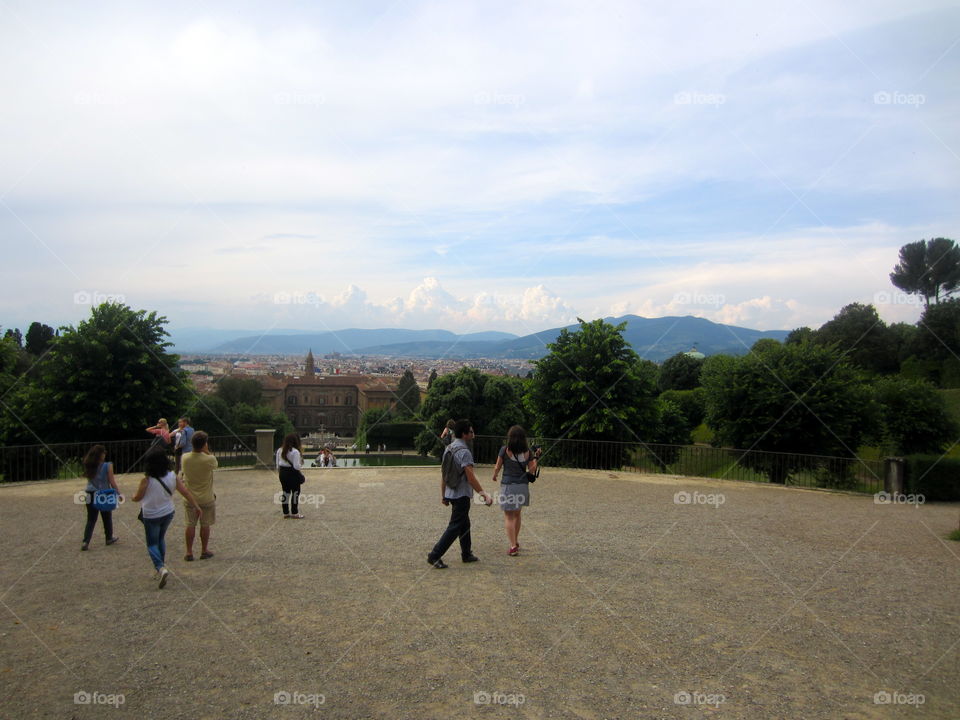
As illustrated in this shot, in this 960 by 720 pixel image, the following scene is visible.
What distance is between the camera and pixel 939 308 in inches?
2362

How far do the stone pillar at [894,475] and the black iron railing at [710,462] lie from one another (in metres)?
0.51

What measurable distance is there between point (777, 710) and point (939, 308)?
6820 centimetres

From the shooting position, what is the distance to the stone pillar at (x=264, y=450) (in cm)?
1756

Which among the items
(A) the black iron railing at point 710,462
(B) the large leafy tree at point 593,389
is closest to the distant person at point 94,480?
(A) the black iron railing at point 710,462

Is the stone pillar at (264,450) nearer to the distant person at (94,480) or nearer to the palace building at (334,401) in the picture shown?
Answer: the distant person at (94,480)

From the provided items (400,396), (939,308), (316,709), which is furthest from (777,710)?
(400,396)

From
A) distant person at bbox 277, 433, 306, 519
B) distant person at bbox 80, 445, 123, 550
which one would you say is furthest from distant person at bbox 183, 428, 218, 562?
distant person at bbox 277, 433, 306, 519

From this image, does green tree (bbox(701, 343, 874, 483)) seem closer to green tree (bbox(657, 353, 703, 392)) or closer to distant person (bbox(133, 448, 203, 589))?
distant person (bbox(133, 448, 203, 589))

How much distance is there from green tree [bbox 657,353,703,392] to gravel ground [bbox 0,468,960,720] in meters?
65.1

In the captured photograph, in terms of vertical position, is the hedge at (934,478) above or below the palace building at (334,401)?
above

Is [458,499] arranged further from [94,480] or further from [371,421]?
[371,421]

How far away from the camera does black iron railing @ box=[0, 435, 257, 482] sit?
651 inches

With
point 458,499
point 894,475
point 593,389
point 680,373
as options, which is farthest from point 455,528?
point 680,373

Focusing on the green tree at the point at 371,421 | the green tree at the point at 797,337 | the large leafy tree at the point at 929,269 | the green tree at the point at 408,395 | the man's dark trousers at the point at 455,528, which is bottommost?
the green tree at the point at 371,421
